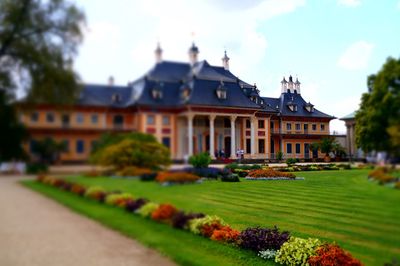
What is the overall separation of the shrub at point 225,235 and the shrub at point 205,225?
272mm

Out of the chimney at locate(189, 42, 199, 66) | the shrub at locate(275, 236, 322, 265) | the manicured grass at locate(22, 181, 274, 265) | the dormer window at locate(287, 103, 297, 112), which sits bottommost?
the manicured grass at locate(22, 181, 274, 265)

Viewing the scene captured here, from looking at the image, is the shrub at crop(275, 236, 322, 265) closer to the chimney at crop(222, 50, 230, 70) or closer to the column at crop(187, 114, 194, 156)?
the column at crop(187, 114, 194, 156)

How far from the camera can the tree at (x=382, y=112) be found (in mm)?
3898

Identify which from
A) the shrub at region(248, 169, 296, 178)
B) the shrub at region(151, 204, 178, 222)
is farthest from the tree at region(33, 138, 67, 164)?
the shrub at region(151, 204, 178, 222)

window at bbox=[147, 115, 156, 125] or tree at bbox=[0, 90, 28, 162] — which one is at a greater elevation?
window at bbox=[147, 115, 156, 125]

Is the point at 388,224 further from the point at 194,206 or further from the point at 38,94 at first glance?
the point at 194,206

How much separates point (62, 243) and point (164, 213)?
382cm

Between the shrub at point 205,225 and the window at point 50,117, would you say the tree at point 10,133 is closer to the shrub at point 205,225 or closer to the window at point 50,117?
the window at point 50,117

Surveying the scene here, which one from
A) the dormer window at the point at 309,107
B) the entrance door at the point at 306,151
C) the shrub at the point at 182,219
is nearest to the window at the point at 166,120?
the shrub at the point at 182,219

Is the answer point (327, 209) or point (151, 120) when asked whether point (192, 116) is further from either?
point (327, 209)

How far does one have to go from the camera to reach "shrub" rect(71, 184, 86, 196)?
88.6 ft

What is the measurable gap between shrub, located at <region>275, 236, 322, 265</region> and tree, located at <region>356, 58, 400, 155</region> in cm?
296

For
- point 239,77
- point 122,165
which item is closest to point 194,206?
point 122,165

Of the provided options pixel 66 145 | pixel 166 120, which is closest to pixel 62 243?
pixel 166 120
